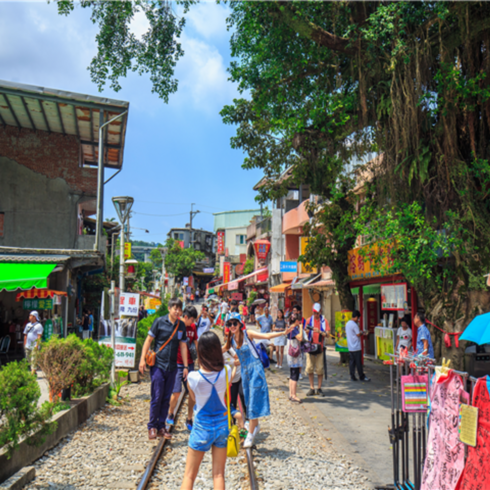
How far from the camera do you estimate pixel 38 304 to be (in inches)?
630

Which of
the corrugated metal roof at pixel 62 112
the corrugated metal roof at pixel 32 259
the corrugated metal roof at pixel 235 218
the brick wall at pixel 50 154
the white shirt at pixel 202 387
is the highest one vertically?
the corrugated metal roof at pixel 235 218

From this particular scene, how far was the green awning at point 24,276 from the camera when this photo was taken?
12688mm

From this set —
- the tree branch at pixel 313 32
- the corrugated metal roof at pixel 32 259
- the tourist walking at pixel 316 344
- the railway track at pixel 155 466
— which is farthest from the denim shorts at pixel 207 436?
the corrugated metal roof at pixel 32 259

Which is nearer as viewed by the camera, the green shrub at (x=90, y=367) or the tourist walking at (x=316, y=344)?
the green shrub at (x=90, y=367)

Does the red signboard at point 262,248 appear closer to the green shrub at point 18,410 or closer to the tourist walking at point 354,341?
the tourist walking at point 354,341

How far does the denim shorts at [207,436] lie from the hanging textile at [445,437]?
5.68 ft

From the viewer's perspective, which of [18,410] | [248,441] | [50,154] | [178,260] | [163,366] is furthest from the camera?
[178,260]

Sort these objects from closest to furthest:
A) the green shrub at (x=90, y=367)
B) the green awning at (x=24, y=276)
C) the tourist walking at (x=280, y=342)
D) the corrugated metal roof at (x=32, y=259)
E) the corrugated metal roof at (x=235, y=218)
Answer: the green shrub at (x=90, y=367) → the green awning at (x=24, y=276) → the tourist walking at (x=280, y=342) → the corrugated metal roof at (x=32, y=259) → the corrugated metal roof at (x=235, y=218)

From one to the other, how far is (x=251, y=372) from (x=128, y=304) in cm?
579

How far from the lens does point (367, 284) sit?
17734mm

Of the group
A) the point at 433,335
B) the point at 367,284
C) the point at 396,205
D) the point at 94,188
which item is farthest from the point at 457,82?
the point at 94,188

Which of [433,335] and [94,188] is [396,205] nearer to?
[433,335]

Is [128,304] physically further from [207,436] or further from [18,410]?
[207,436]

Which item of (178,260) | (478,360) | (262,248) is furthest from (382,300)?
(178,260)
